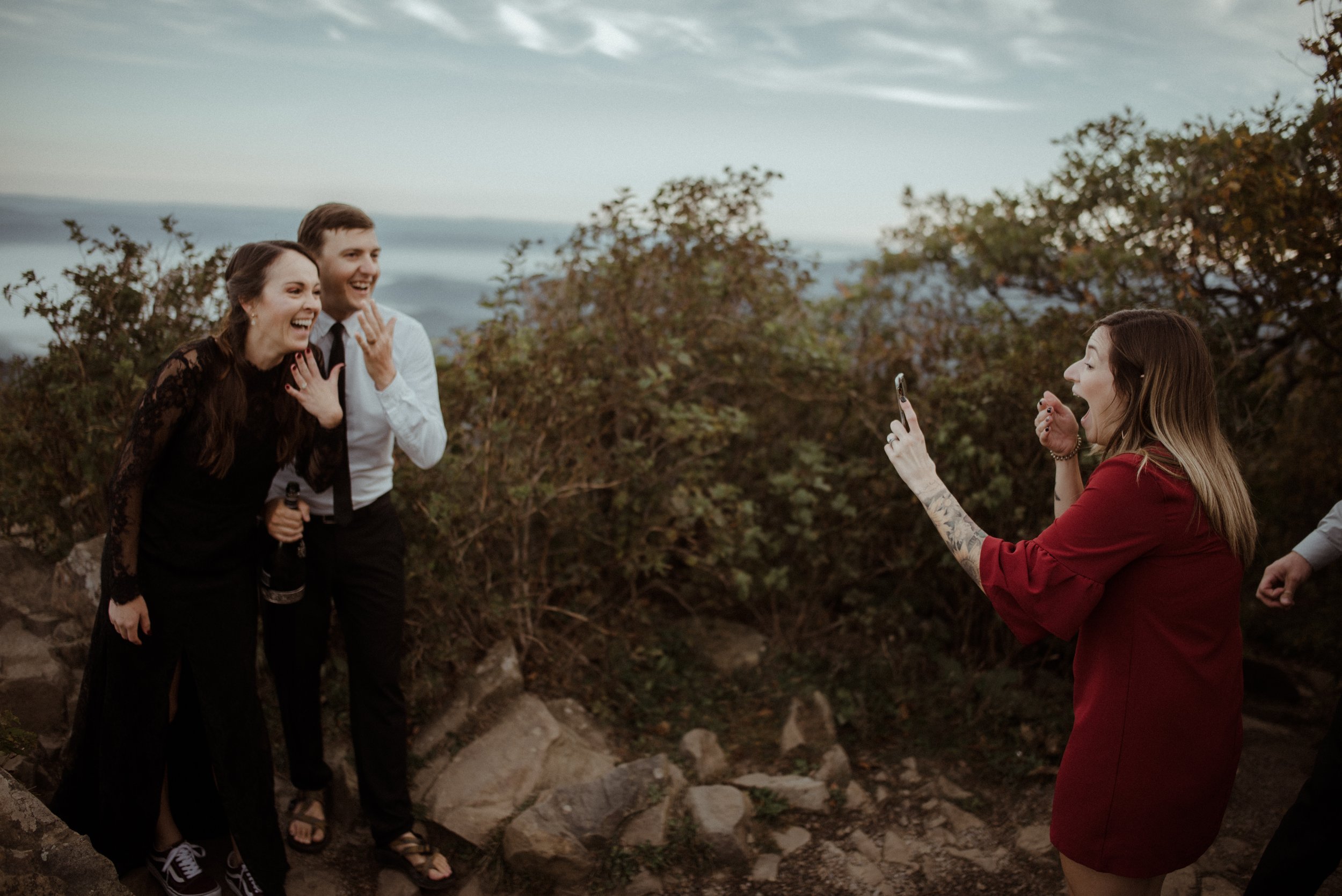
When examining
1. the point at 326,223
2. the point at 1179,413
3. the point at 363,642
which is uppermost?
the point at 326,223

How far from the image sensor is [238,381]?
2.94 metres

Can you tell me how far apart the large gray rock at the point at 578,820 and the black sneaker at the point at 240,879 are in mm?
921

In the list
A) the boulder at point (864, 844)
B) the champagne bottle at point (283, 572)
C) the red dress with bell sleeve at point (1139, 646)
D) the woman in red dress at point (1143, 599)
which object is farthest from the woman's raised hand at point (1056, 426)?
the champagne bottle at point (283, 572)

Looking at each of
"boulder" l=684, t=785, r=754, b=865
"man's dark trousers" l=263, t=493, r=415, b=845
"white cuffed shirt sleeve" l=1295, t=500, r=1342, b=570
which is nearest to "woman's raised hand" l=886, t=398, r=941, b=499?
"white cuffed shirt sleeve" l=1295, t=500, r=1342, b=570

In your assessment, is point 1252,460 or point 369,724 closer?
point 369,724

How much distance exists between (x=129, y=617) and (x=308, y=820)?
1.26 m

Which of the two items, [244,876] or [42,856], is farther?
[244,876]

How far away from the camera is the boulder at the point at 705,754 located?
4281 mm

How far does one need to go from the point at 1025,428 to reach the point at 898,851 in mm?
2244

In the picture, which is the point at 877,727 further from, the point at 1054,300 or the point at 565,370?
the point at 1054,300

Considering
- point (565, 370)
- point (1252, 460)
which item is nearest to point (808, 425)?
point (565, 370)

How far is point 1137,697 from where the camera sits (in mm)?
2199

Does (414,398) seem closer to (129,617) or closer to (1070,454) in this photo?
(129,617)

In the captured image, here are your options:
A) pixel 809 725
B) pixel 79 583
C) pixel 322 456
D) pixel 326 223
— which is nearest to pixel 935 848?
pixel 809 725
